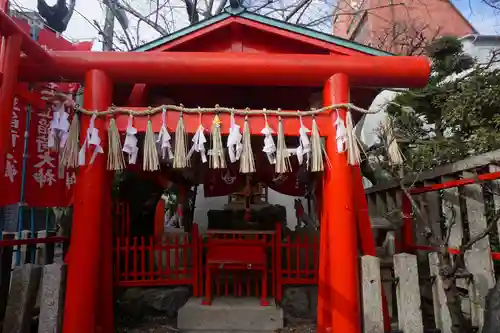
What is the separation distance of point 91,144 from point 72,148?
217mm

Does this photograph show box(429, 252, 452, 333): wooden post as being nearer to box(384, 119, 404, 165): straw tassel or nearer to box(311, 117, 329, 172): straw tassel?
box(384, 119, 404, 165): straw tassel

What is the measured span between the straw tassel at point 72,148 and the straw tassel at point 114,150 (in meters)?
0.34

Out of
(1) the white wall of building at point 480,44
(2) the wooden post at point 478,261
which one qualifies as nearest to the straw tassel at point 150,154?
(2) the wooden post at point 478,261

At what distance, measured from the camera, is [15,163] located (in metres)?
4.23

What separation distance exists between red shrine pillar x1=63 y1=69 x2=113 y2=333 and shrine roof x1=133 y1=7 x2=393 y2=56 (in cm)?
97

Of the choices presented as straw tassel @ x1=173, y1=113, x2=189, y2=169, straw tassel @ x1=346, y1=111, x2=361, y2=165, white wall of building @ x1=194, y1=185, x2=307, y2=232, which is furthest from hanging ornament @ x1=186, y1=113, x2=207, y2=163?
white wall of building @ x1=194, y1=185, x2=307, y2=232

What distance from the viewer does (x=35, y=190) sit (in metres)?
4.61

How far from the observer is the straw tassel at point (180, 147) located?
3764 mm

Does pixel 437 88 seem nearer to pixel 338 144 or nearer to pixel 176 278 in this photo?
pixel 338 144

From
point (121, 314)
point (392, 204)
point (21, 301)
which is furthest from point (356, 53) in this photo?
point (121, 314)

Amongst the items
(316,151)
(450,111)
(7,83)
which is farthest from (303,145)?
(450,111)

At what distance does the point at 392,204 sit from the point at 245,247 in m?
3.48

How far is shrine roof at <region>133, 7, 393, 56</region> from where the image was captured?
4.51 metres

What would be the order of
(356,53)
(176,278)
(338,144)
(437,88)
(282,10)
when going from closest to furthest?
(338,144)
(356,53)
(176,278)
(437,88)
(282,10)
